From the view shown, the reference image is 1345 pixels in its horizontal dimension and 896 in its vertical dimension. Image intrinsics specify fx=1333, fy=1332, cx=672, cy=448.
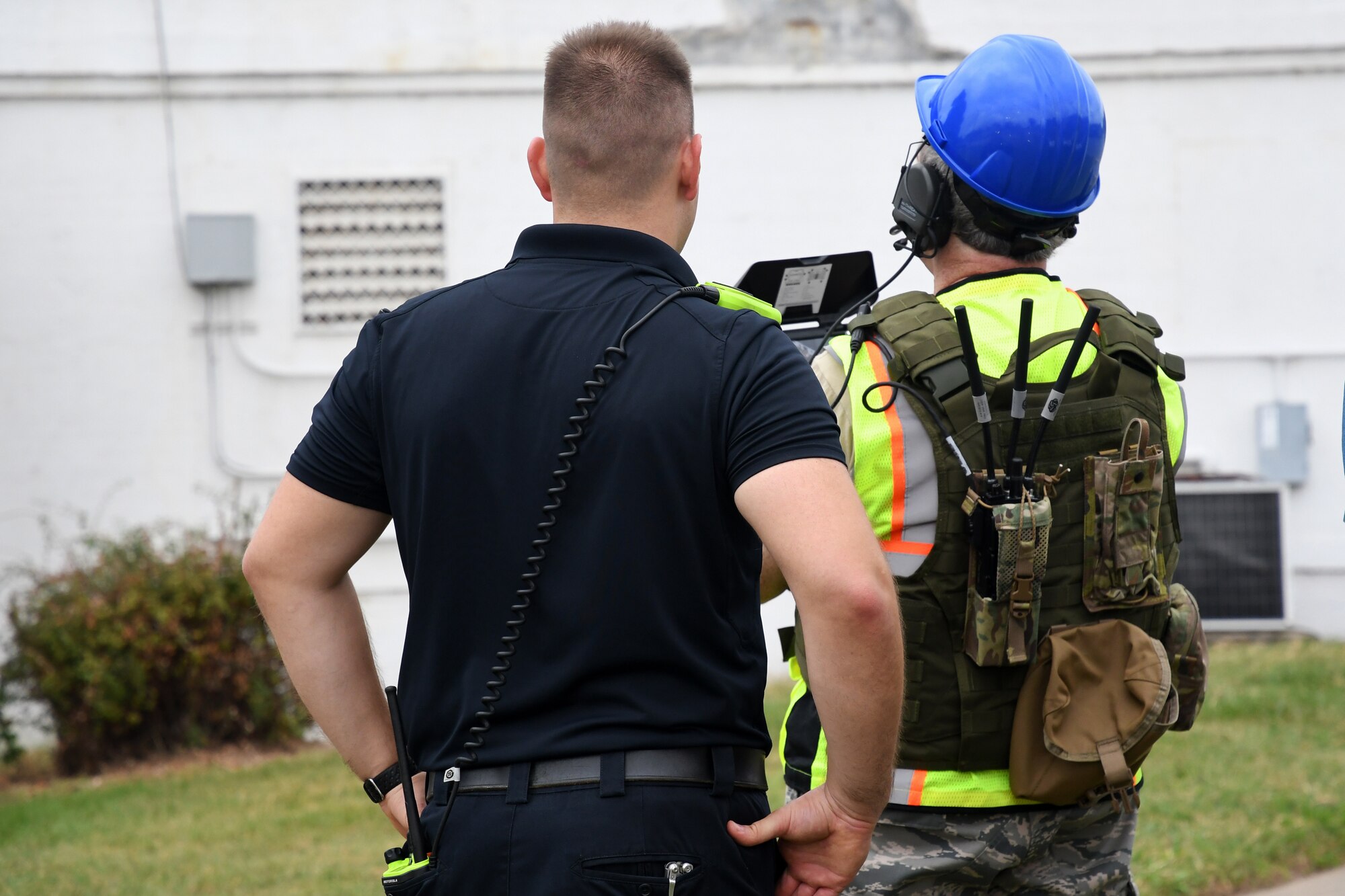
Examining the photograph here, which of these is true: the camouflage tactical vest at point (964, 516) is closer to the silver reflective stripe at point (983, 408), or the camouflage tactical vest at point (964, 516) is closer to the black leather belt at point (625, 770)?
the silver reflective stripe at point (983, 408)

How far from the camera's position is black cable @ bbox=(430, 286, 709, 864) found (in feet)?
6.04

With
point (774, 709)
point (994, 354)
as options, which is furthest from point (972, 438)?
point (774, 709)

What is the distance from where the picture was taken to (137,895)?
4.97m

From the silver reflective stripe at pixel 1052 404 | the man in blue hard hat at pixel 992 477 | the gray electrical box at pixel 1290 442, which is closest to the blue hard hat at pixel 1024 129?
the man in blue hard hat at pixel 992 477

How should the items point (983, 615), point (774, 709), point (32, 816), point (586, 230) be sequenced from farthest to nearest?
point (774, 709) < point (32, 816) < point (983, 615) < point (586, 230)

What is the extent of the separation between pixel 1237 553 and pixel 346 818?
19.3ft

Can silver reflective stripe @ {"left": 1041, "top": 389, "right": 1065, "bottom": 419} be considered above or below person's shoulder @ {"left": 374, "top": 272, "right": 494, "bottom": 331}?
below

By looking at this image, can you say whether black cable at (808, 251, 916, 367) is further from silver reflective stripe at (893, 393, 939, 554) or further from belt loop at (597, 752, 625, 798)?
belt loop at (597, 752, 625, 798)

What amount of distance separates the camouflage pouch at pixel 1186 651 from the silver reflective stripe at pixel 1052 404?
0.48 m

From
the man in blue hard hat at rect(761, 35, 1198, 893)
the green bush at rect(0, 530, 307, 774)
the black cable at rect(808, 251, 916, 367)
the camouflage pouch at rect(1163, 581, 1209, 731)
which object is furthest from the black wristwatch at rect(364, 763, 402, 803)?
the green bush at rect(0, 530, 307, 774)

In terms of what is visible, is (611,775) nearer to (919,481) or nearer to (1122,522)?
(919,481)

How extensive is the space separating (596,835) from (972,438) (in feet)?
2.96

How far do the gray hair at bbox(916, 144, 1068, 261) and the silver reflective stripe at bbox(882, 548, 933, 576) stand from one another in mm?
606

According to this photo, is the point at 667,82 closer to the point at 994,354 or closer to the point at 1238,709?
the point at 994,354
